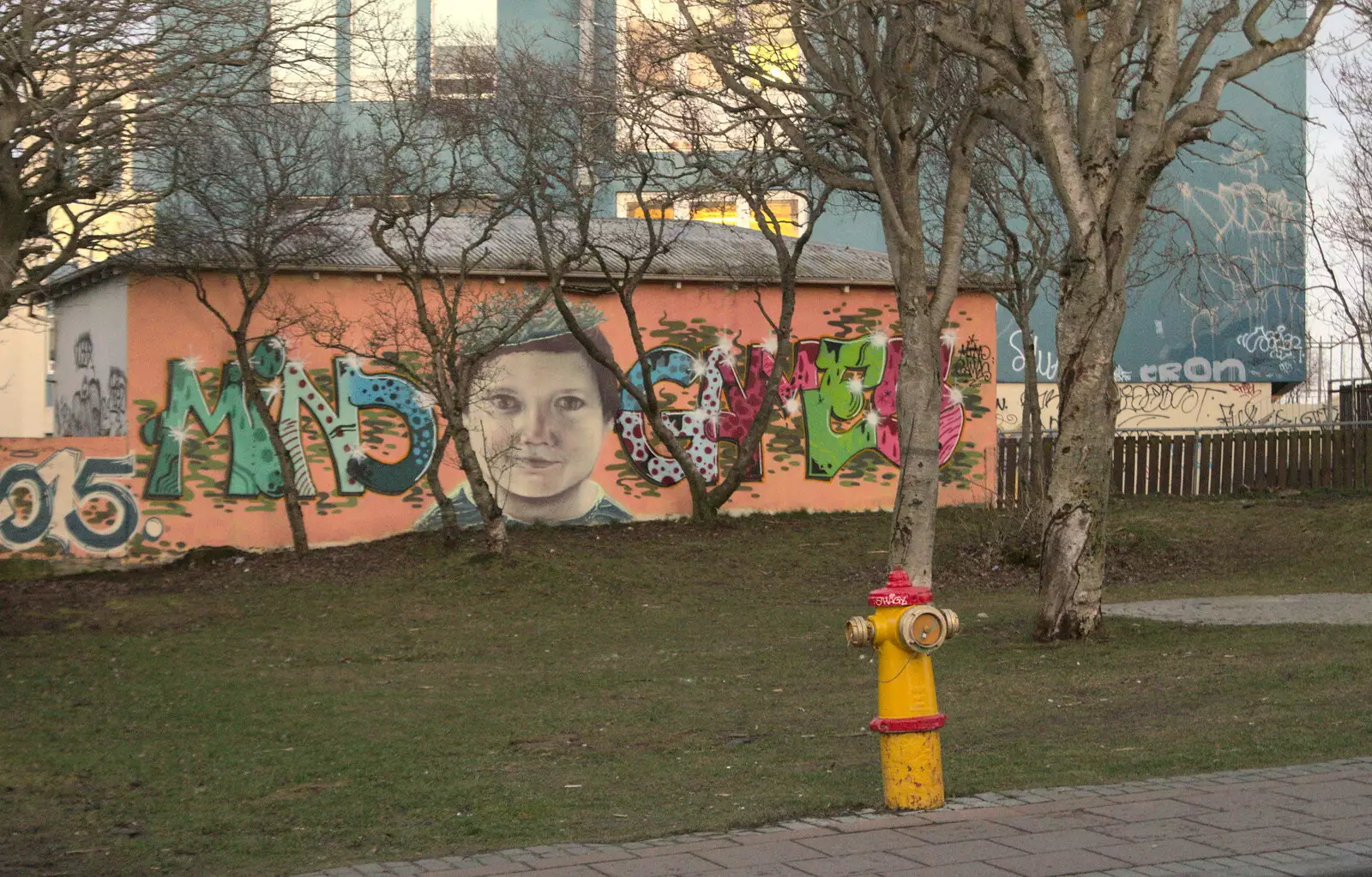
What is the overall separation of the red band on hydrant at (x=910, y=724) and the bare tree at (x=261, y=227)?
536 inches

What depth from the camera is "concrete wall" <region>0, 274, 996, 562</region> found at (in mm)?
19766

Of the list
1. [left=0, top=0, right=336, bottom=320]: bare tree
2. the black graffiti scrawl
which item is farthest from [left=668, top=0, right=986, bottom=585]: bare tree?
the black graffiti scrawl

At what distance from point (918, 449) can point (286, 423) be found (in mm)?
10306

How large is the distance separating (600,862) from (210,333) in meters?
16.4

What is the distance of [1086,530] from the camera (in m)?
11.1

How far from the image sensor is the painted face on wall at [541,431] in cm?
2111

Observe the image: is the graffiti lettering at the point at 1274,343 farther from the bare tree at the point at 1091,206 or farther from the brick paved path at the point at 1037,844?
the brick paved path at the point at 1037,844

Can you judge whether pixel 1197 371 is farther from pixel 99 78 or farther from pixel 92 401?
pixel 99 78

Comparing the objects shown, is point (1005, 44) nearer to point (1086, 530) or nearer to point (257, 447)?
point (1086, 530)

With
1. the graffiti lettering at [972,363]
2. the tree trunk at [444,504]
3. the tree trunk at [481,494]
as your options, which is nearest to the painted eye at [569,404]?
the tree trunk at [444,504]

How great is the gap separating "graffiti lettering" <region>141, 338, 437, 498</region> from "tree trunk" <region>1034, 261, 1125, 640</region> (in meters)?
11.7

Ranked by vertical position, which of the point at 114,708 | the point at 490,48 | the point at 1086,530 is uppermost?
the point at 490,48

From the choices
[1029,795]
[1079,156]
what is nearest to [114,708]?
[1029,795]

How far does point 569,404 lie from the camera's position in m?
21.5
